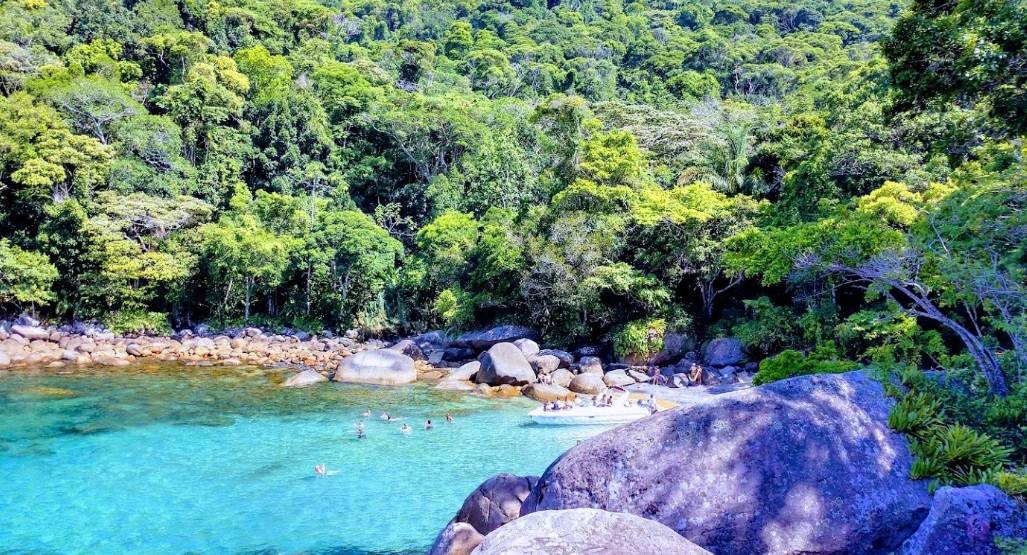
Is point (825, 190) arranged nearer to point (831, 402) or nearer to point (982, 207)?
point (982, 207)

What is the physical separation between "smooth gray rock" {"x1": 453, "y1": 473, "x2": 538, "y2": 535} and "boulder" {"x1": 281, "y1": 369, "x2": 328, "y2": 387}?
14.2 metres

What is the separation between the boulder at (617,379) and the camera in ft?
65.5

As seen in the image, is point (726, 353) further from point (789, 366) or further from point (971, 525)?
point (971, 525)

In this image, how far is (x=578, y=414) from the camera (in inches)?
614

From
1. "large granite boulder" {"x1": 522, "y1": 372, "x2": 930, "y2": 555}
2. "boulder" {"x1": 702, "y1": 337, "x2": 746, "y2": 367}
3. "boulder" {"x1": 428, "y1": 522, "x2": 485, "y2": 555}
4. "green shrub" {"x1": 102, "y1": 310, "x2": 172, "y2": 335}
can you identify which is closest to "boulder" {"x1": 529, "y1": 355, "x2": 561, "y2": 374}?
"boulder" {"x1": 702, "y1": 337, "x2": 746, "y2": 367}

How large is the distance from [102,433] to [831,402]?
1594cm

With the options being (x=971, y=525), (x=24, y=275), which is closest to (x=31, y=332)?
(x=24, y=275)

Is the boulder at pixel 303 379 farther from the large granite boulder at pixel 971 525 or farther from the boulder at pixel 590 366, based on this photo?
the large granite boulder at pixel 971 525

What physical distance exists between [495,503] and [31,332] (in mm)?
27323

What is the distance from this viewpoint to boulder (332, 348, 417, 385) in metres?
Result: 21.0

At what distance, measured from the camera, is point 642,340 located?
21.9m

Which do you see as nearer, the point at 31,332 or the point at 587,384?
the point at 587,384

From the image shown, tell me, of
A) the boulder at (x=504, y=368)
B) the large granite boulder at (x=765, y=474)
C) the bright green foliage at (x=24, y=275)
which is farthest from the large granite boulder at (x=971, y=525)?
the bright green foliage at (x=24, y=275)

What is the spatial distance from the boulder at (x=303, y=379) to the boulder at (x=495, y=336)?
6196mm
